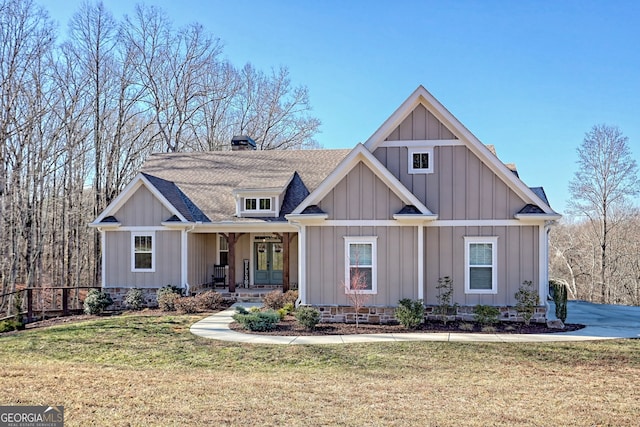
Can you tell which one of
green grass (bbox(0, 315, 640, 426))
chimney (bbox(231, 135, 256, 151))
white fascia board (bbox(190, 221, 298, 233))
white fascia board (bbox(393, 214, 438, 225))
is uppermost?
chimney (bbox(231, 135, 256, 151))

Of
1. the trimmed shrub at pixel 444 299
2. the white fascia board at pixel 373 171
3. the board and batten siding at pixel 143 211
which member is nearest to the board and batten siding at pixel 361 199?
the white fascia board at pixel 373 171

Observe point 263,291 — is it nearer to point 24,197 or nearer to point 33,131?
point 24,197

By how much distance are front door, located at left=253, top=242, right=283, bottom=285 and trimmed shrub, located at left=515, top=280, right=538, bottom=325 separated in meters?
8.90

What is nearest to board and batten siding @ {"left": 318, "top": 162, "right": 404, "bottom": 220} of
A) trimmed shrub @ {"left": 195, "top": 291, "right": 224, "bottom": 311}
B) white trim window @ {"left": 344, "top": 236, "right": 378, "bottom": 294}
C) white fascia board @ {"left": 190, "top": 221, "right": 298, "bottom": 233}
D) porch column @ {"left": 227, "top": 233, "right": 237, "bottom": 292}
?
white trim window @ {"left": 344, "top": 236, "right": 378, "bottom": 294}

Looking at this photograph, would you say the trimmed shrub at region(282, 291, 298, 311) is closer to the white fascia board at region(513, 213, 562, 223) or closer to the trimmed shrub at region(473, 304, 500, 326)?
the trimmed shrub at region(473, 304, 500, 326)

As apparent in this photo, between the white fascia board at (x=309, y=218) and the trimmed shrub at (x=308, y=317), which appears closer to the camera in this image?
the trimmed shrub at (x=308, y=317)

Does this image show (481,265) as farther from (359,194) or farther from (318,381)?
(318,381)

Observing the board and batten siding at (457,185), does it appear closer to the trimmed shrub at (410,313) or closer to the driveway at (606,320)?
the trimmed shrub at (410,313)

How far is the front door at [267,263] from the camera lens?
1794cm

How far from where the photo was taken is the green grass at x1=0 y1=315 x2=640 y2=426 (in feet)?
18.5

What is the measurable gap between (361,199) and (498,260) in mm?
4073

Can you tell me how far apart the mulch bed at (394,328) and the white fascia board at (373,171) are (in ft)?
9.74

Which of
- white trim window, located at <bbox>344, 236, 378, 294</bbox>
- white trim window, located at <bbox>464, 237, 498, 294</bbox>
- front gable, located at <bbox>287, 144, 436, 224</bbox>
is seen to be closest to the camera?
front gable, located at <bbox>287, 144, 436, 224</bbox>

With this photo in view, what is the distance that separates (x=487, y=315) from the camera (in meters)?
11.8
